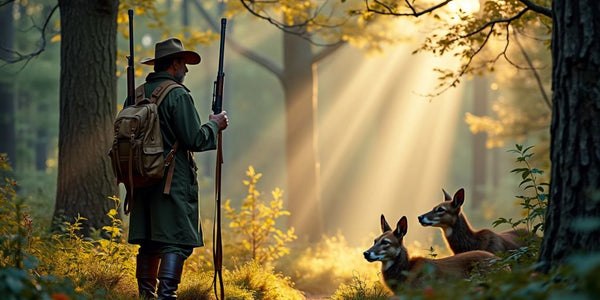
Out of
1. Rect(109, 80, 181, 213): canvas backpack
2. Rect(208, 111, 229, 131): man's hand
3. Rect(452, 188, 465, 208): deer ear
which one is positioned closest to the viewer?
Rect(109, 80, 181, 213): canvas backpack

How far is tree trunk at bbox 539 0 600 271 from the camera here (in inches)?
162

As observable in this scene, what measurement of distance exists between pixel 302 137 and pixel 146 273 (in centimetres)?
843

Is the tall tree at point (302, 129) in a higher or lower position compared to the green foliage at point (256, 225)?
higher

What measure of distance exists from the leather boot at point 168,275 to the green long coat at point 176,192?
0.14 meters

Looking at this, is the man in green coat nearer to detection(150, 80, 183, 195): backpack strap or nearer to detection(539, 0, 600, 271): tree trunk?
detection(150, 80, 183, 195): backpack strap

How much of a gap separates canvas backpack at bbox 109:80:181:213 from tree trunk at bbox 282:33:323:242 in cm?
846

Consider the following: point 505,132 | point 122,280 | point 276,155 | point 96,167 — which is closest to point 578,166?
point 122,280

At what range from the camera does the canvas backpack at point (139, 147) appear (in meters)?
5.57

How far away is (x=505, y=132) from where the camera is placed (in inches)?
723

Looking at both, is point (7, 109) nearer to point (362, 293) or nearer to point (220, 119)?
point (220, 119)

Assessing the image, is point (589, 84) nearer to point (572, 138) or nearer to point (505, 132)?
point (572, 138)

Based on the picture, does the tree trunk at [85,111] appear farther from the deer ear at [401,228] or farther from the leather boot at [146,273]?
the deer ear at [401,228]

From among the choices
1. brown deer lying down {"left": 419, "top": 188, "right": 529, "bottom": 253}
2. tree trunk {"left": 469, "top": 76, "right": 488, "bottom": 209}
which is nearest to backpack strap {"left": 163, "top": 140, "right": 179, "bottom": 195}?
brown deer lying down {"left": 419, "top": 188, "right": 529, "bottom": 253}

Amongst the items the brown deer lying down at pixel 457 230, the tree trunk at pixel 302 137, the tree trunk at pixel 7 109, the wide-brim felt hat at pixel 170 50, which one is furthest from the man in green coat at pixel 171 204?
the tree trunk at pixel 7 109
